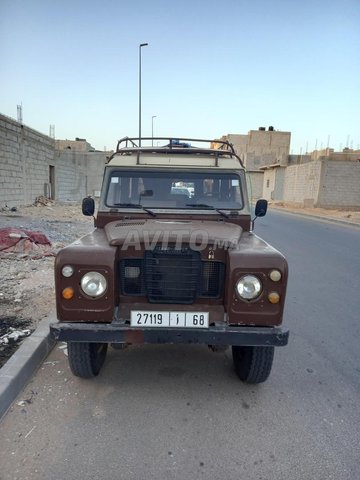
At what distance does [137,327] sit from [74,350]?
2.13 feet

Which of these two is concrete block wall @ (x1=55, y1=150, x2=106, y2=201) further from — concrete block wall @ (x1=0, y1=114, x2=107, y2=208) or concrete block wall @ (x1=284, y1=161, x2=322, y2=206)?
concrete block wall @ (x1=284, y1=161, x2=322, y2=206)

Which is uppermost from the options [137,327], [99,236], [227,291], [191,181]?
[191,181]

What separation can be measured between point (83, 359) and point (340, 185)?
26.1 metres

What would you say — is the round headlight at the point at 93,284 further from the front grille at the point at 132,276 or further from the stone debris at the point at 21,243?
the stone debris at the point at 21,243

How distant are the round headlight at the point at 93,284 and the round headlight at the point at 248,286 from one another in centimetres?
102

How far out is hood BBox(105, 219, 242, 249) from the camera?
287cm

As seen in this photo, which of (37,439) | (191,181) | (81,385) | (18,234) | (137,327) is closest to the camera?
(37,439)

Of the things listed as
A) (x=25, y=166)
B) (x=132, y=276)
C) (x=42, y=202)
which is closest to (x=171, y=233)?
(x=132, y=276)

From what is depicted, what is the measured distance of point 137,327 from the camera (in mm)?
2760

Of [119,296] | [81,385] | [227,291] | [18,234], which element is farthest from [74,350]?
[18,234]

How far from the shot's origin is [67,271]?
273 cm

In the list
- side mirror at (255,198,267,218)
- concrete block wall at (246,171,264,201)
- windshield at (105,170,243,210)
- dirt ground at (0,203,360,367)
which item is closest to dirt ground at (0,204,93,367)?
dirt ground at (0,203,360,367)

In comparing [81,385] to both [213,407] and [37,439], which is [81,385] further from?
[213,407]

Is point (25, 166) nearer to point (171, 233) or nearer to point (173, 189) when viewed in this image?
point (173, 189)
